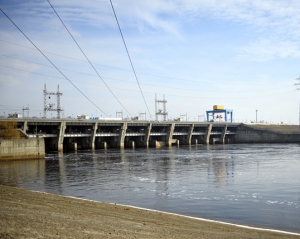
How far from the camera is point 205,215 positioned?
1733 centimetres

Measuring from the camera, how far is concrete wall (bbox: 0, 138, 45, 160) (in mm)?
49875

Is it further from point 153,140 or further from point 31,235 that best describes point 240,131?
point 31,235

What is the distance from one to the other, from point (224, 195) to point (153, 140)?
273ft

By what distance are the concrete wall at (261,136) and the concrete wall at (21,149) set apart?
7954 centimetres

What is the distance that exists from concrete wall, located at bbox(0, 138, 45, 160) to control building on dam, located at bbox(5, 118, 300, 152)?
731 inches

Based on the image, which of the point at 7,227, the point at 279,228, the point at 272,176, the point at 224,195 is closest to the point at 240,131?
the point at 272,176

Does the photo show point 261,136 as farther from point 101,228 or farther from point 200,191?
point 101,228

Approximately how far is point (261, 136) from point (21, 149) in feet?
275

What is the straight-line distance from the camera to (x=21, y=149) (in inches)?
2046

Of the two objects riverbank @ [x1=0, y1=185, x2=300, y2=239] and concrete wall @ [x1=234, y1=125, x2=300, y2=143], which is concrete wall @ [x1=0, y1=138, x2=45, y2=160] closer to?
riverbank @ [x1=0, y1=185, x2=300, y2=239]

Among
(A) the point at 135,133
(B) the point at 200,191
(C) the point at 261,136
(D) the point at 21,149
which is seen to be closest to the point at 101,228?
(B) the point at 200,191

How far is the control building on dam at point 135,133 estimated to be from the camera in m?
80.0

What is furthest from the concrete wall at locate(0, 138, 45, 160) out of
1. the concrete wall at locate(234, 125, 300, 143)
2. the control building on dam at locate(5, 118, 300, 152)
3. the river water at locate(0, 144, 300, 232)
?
the concrete wall at locate(234, 125, 300, 143)

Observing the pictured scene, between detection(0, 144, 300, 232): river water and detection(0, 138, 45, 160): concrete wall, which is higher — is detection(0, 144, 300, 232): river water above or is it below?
below
